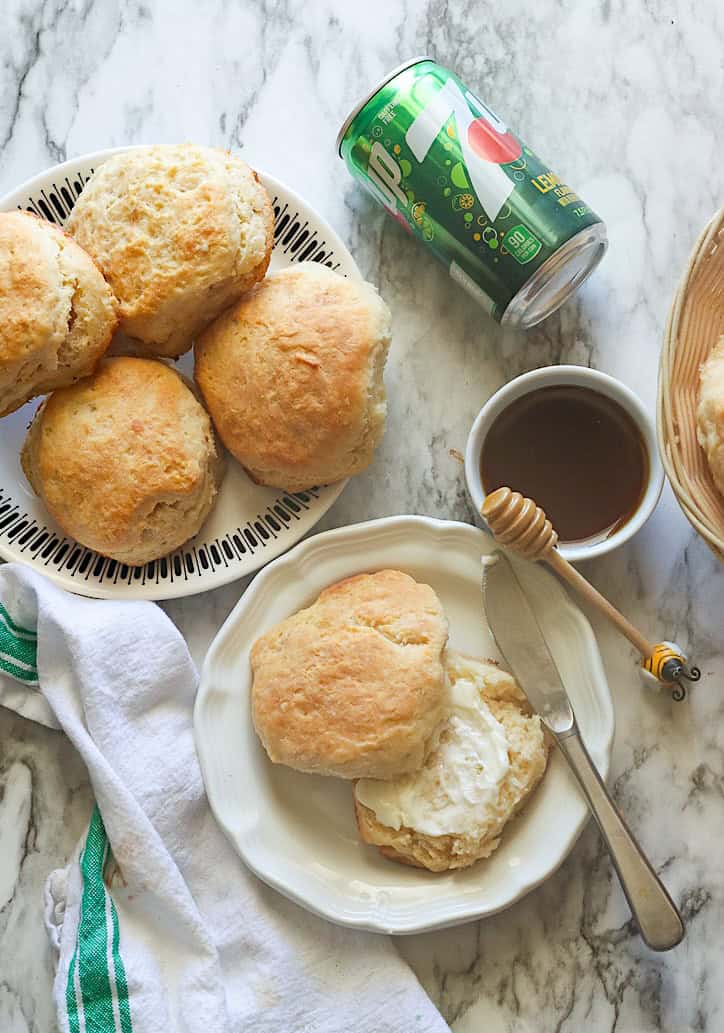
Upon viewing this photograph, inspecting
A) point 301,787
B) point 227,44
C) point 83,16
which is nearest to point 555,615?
point 301,787

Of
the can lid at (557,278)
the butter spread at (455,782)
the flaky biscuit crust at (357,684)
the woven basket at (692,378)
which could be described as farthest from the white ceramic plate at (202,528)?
the woven basket at (692,378)

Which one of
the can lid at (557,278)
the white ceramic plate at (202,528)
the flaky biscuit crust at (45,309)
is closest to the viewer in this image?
the flaky biscuit crust at (45,309)

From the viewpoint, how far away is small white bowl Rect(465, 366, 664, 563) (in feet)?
5.19

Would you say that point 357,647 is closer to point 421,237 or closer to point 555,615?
point 555,615

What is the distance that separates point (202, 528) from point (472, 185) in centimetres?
69

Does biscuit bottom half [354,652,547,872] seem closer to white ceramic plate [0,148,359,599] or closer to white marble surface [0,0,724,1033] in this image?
white marble surface [0,0,724,1033]

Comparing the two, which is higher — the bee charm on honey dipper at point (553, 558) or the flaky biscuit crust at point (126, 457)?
the bee charm on honey dipper at point (553, 558)

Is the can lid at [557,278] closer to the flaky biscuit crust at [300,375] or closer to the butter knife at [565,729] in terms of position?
the flaky biscuit crust at [300,375]

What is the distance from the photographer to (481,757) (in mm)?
1563

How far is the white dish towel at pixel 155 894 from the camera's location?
1.62m

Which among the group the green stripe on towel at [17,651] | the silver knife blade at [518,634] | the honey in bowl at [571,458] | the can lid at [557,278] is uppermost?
the can lid at [557,278]

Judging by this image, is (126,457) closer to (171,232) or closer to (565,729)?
(171,232)

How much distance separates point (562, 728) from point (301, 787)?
0.44 meters

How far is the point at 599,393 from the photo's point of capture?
5.33 feet
